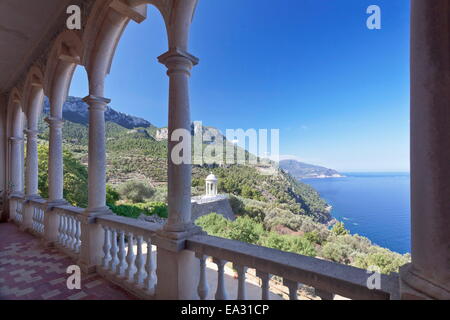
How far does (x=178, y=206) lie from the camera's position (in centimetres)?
279

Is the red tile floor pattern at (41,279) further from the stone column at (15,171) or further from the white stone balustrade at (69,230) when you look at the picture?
the stone column at (15,171)

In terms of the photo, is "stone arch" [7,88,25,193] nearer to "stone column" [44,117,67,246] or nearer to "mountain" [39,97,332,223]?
"stone column" [44,117,67,246]

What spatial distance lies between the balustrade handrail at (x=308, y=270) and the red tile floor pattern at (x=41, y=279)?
2.13 metres

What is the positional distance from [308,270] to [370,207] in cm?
3810

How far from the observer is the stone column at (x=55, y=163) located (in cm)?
573

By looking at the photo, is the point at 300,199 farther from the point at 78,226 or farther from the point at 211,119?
the point at 78,226

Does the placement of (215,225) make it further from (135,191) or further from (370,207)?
(370,207)

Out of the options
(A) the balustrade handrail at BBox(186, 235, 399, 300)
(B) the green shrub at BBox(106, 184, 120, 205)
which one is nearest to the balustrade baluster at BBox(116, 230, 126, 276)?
(A) the balustrade handrail at BBox(186, 235, 399, 300)

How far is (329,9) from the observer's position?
20047mm

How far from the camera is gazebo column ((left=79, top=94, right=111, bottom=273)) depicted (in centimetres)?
418

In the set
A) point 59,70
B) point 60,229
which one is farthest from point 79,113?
point 60,229

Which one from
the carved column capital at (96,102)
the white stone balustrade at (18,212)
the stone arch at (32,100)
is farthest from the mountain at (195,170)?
the carved column capital at (96,102)
